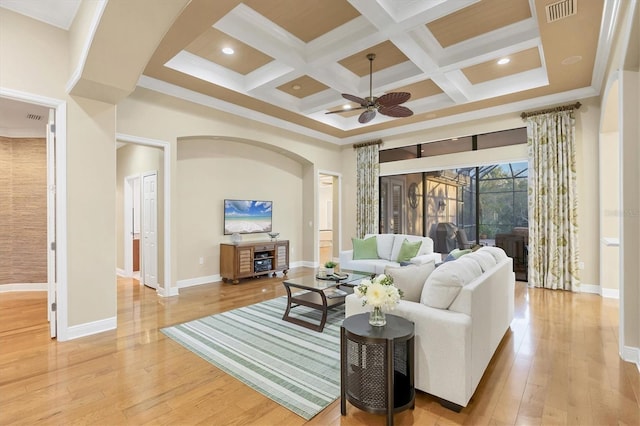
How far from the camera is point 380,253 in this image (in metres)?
6.26

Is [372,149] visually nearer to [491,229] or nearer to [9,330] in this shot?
[491,229]

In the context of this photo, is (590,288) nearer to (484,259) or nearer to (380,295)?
(484,259)

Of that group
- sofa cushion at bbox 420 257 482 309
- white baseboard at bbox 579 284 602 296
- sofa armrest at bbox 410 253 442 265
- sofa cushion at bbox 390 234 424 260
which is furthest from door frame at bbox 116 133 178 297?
white baseboard at bbox 579 284 602 296

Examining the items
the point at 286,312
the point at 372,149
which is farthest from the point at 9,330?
the point at 372,149

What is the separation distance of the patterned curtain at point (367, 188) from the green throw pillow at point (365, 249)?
1924mm

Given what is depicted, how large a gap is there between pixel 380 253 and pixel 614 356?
367 cm

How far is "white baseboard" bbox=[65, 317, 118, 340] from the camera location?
11.3ft

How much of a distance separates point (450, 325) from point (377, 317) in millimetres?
483

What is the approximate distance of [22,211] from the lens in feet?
18.9

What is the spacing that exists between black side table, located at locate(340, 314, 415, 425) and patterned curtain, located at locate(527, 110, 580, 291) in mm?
4827

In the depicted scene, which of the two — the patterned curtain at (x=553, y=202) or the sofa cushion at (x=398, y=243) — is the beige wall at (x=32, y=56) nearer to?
the sofa cushion at (x=398, y=243)

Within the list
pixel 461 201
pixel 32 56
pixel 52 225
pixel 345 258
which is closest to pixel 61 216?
pixel 52 225

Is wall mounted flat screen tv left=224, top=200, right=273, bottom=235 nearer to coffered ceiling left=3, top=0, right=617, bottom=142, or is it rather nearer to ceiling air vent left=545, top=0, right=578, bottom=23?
coffered ceiling left=3, top=0, right=617, bottom=142

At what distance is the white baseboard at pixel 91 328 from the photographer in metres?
3.45
